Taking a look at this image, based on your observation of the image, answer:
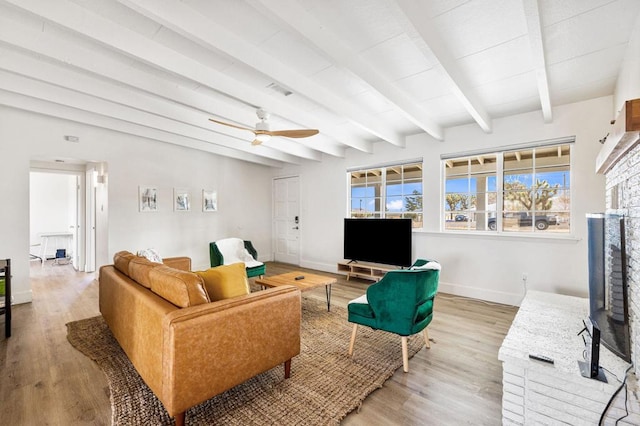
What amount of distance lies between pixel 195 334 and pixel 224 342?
0.21 metres

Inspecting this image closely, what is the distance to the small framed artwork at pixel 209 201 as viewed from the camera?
19.9 feet

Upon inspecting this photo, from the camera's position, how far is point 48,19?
6.19ft

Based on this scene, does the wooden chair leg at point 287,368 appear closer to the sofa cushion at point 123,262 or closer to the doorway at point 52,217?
the sofa cushion at point 123,262

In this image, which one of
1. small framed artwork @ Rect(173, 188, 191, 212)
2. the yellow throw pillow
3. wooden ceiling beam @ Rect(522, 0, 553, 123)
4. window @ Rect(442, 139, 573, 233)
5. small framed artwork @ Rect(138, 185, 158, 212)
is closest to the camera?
wooden ceiling beam @ Rect(522, 0, 553, 123)

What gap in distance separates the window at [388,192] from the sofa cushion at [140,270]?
3868 millimetres

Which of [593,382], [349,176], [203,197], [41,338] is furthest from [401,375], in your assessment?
[203,197]

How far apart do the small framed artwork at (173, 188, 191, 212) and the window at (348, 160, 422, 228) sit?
3321 mm

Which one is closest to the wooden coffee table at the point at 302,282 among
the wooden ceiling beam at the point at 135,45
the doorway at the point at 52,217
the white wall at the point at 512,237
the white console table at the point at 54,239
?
the white wall at the point at 512,237

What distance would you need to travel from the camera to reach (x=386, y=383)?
2178mm

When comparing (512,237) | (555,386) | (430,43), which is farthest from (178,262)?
(512,237)

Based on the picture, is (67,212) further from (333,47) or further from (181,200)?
(333,47)

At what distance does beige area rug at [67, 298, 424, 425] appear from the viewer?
5.87 feet

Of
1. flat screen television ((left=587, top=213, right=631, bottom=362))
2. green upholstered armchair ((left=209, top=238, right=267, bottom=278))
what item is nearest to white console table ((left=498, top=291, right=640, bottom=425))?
flat screen television ((left=587, top=213, right=631, bottom=362))

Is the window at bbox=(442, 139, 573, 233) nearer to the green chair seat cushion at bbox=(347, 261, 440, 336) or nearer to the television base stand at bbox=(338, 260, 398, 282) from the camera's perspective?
the television base stand at bbox=(338, 260, 398, 282)
